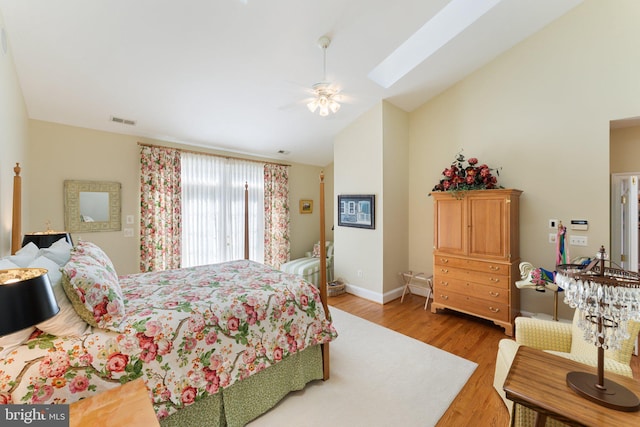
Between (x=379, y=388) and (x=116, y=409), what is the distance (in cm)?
181

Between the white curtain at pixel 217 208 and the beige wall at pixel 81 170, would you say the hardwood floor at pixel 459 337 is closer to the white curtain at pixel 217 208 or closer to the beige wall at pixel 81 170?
the white curtain at pixel 217 208

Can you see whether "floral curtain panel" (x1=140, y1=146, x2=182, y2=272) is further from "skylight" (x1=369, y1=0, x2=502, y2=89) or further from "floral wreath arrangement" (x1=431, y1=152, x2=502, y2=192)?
"floral wreath arrangement" (x1=431, y1=152, x2=502, y2=192)

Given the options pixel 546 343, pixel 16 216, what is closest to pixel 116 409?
pixel 16 216

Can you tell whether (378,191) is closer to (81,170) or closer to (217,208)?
(217,208)

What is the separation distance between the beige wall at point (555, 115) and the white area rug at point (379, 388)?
1907 mm

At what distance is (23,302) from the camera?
90 centimetres

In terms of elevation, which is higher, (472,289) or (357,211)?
(357,211)

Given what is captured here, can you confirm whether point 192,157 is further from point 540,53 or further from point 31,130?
point 540,53

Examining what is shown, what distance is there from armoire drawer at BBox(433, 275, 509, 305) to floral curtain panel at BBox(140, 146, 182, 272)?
155 inches

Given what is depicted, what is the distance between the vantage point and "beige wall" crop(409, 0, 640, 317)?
2852 mm

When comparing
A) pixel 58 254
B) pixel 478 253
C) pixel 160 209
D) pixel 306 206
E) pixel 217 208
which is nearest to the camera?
pixel 58 254

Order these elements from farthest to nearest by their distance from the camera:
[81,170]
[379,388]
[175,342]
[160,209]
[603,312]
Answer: [160,209], [81,170], [379,388], [175,342], [603,312]

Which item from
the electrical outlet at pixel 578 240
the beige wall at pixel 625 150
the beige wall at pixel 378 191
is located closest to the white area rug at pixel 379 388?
the beige wall at pixel 378 191

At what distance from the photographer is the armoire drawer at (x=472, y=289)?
10.1 ft
